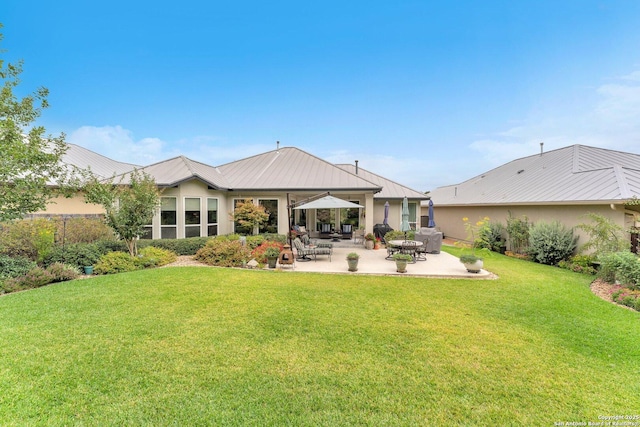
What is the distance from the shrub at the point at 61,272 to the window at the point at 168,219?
4174mm

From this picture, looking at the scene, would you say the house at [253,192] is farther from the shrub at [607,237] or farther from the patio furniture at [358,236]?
the shrub at [607,237]

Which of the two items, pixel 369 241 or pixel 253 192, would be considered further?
pixel 253 192

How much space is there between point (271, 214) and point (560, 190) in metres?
15.1

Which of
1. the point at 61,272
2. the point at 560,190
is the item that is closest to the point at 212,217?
the point at 61,272

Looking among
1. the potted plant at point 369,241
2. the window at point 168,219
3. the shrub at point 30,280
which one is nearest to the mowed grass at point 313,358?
the shrub at point 30,280

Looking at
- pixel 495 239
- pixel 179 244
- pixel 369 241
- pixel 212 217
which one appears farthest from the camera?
pixel 495 239

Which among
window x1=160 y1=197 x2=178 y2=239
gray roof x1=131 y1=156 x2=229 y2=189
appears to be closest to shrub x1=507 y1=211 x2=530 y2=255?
gray roof x1=131 y1=156 x2=229 y2=189

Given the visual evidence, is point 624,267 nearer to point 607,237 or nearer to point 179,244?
point 607,237

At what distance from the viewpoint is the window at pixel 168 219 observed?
1300 centimetres

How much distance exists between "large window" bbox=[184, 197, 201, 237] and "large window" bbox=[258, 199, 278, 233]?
352 centimetres

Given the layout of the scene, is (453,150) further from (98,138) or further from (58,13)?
(98,138)

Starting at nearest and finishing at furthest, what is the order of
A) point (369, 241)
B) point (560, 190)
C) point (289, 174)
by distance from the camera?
point (560, 190) < point (369, 241) < point (289, 174)

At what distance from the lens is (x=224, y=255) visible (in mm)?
11109

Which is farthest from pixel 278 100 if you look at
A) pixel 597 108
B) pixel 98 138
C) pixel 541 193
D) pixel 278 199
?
pixel 597 108
